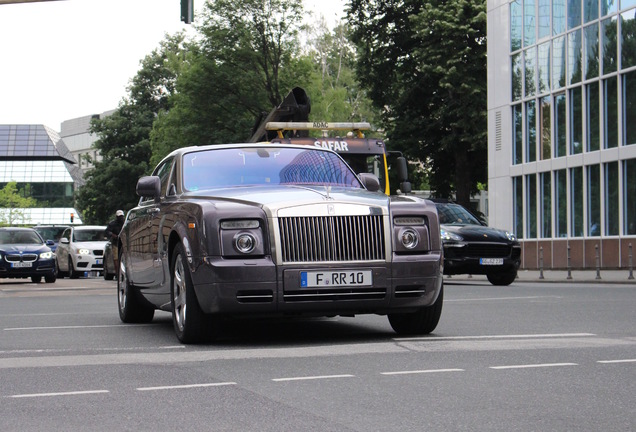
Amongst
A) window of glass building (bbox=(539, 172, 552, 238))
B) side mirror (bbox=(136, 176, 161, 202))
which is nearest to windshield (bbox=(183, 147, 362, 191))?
side mirror (bbox=(136, 176, 161, 202))

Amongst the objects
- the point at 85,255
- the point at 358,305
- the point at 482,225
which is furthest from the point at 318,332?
the point at 85,255

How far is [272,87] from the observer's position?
199 ft

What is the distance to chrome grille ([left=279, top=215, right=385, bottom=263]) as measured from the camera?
9.21 metres

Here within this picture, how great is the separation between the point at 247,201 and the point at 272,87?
51.7 meters

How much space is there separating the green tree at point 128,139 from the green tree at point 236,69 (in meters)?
22.2

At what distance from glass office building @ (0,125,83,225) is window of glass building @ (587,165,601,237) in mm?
102889

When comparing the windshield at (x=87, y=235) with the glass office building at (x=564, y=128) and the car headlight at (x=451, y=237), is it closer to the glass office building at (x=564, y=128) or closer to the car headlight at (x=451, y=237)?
the glass office building at (x=564, y=128)

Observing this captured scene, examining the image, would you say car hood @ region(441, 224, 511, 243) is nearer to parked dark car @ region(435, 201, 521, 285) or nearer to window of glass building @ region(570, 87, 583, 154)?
parked dark car @ region(435, 201, 521, 285)

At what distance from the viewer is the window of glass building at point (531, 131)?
40.0 metres

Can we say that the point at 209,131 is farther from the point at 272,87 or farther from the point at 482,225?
the point at 482,225

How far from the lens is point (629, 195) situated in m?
33.4

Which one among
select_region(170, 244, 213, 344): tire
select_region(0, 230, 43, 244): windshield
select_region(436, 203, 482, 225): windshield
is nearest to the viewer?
select_region(170, 244, 213, 344): tire

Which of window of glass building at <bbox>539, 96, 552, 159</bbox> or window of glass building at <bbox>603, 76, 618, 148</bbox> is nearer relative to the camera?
window of glass building at <bbox>603, 76, 618, 148</bbox>

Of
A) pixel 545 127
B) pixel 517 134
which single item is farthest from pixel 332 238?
pixel 517 134
